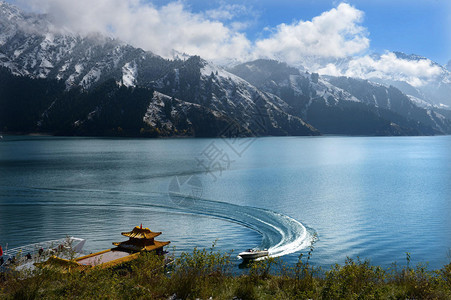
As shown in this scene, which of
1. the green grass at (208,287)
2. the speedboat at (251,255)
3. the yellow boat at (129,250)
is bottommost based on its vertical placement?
the speedboat at (251,255)

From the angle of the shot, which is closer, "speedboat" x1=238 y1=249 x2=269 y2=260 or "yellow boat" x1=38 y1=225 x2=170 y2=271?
"yellow boat" x1=38 y1=225 x2=170 y2=271

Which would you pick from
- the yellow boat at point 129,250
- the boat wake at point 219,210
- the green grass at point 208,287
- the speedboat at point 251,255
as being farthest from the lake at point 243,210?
the green grass at point 208,287

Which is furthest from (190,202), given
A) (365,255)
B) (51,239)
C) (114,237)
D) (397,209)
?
(397,209)

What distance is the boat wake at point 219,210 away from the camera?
45.2 metres

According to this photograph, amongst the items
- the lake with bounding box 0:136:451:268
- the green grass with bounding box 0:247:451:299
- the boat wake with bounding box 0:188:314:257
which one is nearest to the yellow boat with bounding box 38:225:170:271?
the lake with bounding box 0:136:451:268

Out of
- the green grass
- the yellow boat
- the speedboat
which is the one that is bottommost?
the speedboat

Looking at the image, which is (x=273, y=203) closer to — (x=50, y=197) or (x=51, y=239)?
(x=51, y=239)

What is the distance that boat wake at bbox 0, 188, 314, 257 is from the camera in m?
45.2

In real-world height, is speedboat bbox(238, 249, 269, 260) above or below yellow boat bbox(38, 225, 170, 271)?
below

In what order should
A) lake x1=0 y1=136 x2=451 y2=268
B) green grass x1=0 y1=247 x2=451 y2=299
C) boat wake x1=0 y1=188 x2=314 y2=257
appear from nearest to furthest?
green grass x1=0 y1=247 x2=451 y2=299
lake x1=0 y1=136 x2=451 y2=268
boat wake x1=0 y1=188 x2=314 y2=257

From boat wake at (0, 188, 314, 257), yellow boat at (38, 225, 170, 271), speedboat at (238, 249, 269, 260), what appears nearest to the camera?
yellow boat at (38, 225, 170, 271)

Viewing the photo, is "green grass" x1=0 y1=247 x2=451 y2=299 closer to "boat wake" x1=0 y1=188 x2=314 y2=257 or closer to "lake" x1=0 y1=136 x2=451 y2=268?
"lake" x1=0 y1=136 x2=451 y2=268

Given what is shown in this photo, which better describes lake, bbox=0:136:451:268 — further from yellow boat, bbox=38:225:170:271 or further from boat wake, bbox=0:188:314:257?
yellow boat, bbox=38:225:170:271

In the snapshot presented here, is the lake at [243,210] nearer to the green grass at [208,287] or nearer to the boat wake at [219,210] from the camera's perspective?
the boat wake at [219,210]
